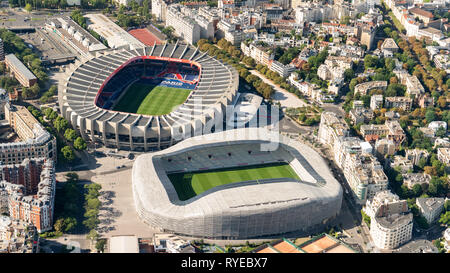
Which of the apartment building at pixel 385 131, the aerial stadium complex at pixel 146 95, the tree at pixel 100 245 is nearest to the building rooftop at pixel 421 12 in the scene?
the apartment building at pixel 385 131

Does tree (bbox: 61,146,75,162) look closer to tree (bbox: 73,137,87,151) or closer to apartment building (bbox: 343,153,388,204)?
tree (bbox: 73,137,87,151)

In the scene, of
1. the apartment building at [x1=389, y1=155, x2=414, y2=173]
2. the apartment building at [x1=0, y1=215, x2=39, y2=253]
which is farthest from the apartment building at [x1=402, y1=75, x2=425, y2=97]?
the apartment building at [x1=0, y1=215, x2=39, y2=253]

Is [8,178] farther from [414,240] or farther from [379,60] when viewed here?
[379,60]

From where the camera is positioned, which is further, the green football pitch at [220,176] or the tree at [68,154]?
the tree at [68,154]

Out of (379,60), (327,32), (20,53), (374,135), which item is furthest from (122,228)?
(327,32)

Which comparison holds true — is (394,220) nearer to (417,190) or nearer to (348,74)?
(417,190)

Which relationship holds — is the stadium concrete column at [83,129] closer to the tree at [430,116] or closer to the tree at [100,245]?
the tree at [100,245]
